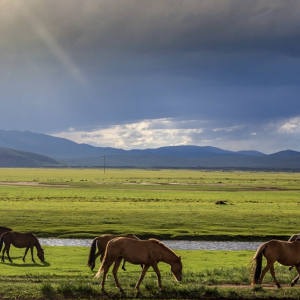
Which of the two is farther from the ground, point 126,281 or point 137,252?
point 137,252

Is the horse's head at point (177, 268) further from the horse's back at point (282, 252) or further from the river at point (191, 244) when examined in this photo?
the river at point (191, 244)

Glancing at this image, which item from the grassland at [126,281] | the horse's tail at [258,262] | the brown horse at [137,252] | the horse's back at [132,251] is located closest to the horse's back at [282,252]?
the horse's tail at [258,262]

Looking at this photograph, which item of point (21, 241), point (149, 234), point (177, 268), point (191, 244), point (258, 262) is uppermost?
point (258, 262)

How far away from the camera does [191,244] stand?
114 feet

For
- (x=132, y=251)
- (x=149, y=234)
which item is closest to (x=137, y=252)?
(x=132, y=251)

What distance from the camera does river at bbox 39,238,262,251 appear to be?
33.3 m

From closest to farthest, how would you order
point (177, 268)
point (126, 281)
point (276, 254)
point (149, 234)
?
point (177, 268) → point (276, 254) → point (126, 281) → point (149, 234)

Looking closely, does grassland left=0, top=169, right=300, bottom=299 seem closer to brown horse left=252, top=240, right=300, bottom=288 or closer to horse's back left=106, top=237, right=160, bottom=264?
brown horse left=252, top=240, right=300, bottom=288

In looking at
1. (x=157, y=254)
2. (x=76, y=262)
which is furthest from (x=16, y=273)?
(x=157, y=254)

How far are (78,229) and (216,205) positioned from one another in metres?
23.8

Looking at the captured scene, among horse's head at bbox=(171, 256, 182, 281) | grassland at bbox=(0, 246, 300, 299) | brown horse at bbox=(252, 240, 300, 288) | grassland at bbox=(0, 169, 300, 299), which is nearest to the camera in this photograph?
grassland at bbox=(0, 246, 300, 299)

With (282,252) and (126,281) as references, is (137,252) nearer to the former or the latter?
(126,281)

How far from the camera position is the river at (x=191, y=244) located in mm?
33344

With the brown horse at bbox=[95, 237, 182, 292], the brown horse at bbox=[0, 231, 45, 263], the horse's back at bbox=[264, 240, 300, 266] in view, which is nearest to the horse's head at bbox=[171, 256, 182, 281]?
the brown horse at bbox=[95, 237, 182, 292]
